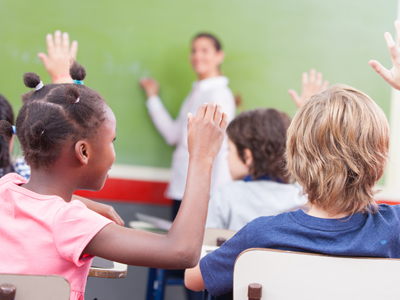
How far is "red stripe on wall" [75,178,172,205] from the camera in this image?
249 centimetres

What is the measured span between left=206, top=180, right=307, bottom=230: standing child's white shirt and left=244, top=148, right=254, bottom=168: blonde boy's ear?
0.16 metres

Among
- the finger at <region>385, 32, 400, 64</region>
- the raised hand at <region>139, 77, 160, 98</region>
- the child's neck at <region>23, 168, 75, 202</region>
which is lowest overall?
the child's neck at <region>23, 168, 75, 202</region>

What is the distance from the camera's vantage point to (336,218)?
2.99 ft

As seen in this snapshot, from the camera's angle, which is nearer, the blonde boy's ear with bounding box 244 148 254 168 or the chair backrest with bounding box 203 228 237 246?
the chair backrest with bounding box 203 228 237 246

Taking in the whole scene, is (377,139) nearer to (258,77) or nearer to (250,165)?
(250,165)

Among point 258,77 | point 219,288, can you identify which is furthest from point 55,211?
point 258,77

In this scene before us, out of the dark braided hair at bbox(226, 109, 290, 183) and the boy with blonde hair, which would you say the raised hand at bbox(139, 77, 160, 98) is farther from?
the boy with blonde hair

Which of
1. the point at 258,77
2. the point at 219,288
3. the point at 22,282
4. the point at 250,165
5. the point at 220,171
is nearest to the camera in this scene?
the point at 22,282

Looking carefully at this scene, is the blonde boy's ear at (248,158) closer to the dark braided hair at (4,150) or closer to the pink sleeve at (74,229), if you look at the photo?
the dark braided hair at (4,150)

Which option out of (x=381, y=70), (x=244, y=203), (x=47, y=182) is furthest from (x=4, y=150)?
(x=381, y=70)

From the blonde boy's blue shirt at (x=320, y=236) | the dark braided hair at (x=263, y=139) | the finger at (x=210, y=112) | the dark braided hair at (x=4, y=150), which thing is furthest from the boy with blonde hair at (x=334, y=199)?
the dark braided hair at (x=4, y=150)

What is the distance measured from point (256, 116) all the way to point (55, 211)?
1.10 meters

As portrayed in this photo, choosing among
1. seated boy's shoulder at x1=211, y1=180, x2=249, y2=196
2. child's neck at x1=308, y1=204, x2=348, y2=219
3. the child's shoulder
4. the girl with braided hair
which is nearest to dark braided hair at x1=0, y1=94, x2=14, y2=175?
the girl with braided hair

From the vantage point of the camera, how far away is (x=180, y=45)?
263 cm
